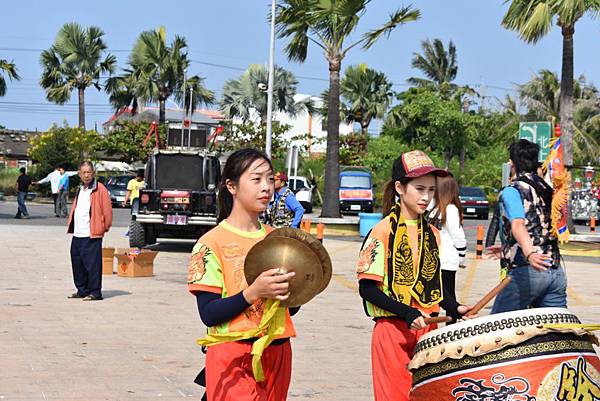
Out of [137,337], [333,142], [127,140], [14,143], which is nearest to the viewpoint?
[137,337]

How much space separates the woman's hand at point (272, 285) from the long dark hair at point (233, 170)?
25.6 inches

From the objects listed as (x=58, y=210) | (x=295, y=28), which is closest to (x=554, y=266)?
(x=295, y=28)

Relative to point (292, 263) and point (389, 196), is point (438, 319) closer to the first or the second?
point (292, 263)

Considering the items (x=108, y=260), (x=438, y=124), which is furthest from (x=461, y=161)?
(x=108, y=260)

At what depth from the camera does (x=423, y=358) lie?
416 cm

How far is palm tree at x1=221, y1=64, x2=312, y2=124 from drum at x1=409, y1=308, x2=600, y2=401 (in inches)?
2668

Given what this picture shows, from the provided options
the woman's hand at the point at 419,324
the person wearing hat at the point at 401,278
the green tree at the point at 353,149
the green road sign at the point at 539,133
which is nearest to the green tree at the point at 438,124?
the green tree at the point at 353,149

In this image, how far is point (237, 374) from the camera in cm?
426

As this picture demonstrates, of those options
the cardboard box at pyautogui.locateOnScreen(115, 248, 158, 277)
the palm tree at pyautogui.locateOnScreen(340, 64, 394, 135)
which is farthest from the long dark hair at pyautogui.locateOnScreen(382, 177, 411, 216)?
the palm tree at pyautogui.locateOnScreen(340, 64, 394, 135)

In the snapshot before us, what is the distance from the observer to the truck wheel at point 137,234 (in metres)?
21.8

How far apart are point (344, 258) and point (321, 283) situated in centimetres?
1783

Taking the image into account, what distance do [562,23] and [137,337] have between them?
19.9 metres

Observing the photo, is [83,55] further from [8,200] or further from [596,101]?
[596,101]

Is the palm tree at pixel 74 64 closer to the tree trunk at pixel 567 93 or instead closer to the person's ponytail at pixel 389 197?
the tree trunk at pixel 567 93
